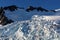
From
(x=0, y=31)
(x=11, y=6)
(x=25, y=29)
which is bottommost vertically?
(x=11, y=6)

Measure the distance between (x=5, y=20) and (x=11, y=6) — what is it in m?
6.29

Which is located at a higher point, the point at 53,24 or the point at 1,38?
the point at 53,24

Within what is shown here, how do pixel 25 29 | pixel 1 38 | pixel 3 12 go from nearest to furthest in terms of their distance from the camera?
pixel 25 29 < pixel 1 38 < pixel 3 12

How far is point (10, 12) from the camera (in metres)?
27.1

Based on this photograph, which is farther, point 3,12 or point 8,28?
point 3,12

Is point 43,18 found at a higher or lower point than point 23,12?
higher

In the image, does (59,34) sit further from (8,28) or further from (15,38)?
(8,28)

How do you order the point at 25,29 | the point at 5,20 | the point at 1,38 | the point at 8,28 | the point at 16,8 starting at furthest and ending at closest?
1. the point at 16,8
2. the point at 5,20
3. the point at 8,28
4. the point at 1,38
5. the point at 25,29

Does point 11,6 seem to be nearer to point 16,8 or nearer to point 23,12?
point 16,8

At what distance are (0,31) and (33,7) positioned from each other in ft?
36.5

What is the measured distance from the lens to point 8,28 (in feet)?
57.6

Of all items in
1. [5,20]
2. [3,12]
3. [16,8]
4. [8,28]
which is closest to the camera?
[8,28]

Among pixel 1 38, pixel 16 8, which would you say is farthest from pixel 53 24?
pixel 16 8

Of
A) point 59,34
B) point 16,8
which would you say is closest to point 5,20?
point 16,8
